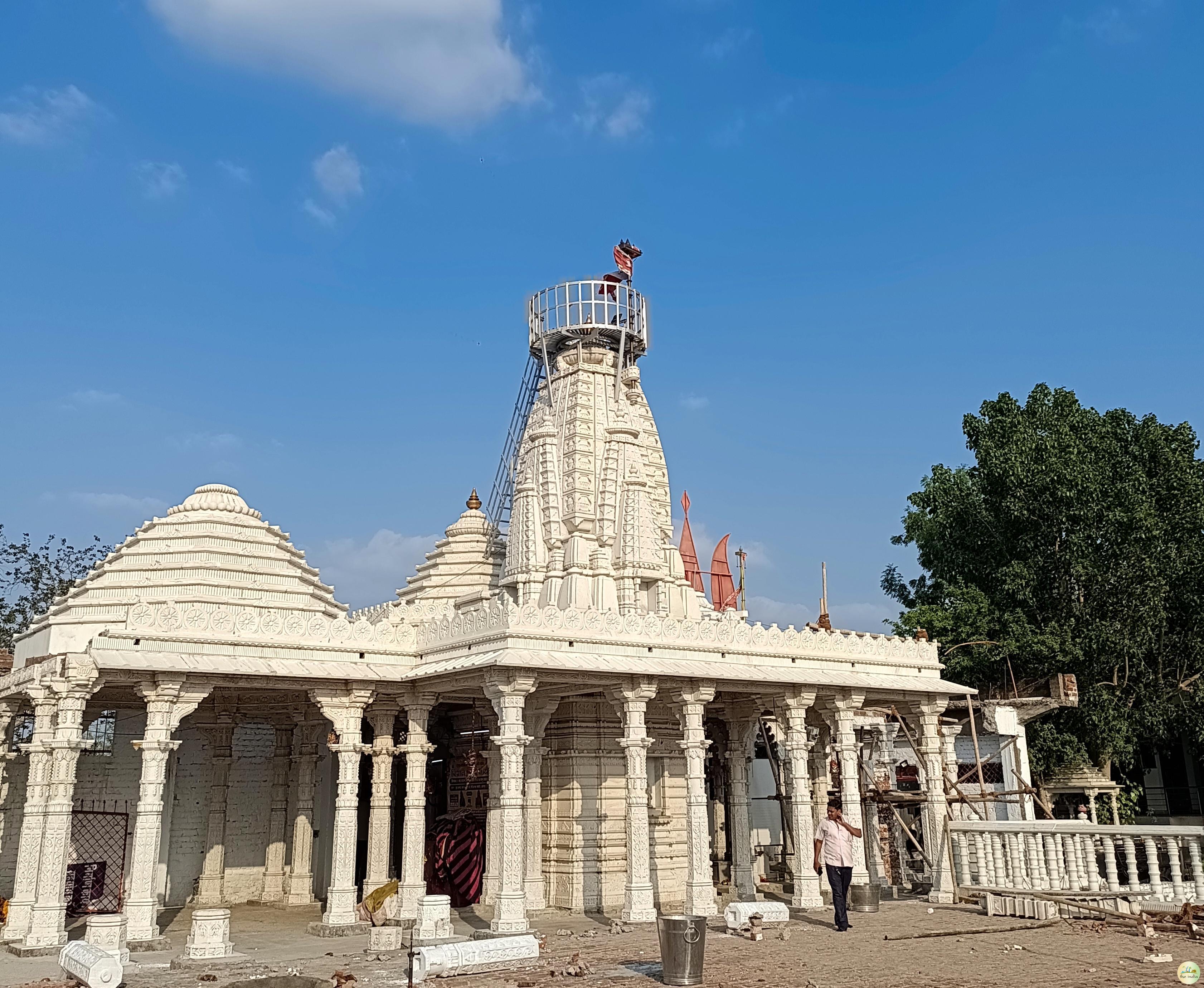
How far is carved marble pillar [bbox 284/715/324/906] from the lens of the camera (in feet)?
81.0

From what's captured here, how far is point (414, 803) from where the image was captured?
67.6 ft

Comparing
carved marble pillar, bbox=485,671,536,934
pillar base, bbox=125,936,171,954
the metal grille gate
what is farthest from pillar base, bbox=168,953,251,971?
the metal grille gate

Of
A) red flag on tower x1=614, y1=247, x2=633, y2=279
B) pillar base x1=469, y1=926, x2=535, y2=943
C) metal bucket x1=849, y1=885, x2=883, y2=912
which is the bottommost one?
pillar base x1=469, y1=926, x2=535, y2=943

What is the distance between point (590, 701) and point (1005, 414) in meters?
21.6

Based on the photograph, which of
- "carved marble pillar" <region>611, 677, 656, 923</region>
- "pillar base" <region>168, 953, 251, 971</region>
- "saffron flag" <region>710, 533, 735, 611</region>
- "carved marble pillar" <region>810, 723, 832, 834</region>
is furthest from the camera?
"saffron flag" <region>710, 533, 735, 611</region>

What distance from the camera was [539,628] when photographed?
63.5 feet

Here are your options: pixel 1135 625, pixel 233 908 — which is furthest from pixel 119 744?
pixel 1135 625

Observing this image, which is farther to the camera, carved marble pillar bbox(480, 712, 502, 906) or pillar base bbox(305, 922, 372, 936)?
pillar base bbox(305, 922, 372, 936)

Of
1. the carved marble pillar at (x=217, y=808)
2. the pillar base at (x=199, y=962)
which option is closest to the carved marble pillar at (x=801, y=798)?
the pillar base at (x=199, y=962)

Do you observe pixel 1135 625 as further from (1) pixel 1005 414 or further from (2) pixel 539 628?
(2) pixel 539 628

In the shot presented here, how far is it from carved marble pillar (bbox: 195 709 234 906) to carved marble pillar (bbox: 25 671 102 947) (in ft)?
19.2

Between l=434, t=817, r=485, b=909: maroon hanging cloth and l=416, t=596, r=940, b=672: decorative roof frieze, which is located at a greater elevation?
l=416, t=596, r=940, b=672: decorative roof frieze

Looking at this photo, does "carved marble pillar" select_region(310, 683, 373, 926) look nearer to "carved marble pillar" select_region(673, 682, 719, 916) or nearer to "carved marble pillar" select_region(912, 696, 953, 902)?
"carved marble pillar" select_region(673, 682, 719, 916)

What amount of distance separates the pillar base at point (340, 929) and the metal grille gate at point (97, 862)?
6249 millimetres
